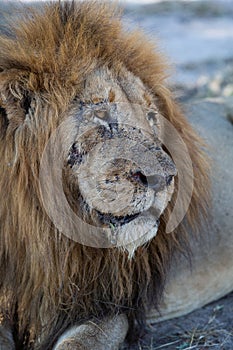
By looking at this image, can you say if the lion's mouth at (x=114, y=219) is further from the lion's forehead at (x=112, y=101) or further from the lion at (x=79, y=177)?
the lion's forehead at (x=112, y=101)

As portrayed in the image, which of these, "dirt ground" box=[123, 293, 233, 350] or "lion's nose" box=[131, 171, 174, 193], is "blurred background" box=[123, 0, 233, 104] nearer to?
"lion's nose" box=[131, 171, 174, 193]

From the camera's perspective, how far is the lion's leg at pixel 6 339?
9.44 ft

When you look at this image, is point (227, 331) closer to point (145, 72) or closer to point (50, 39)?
point (145, 72)

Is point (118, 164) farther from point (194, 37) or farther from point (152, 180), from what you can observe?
point (194, 37)

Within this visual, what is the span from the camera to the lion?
2.59 metres

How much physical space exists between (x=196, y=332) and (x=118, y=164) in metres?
1.12

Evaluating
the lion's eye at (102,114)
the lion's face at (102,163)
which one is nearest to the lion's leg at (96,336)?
the lion's face at (102,163)

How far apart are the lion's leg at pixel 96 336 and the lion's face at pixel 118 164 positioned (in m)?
0.38

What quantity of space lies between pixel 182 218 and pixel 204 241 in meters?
0.61

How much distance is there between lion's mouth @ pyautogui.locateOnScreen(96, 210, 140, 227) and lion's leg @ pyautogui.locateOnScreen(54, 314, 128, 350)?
18.1 inches

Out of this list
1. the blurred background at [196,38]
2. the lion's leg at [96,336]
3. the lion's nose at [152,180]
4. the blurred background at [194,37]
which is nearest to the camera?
the lion's nose at [152,180]

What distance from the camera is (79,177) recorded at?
2.64 meters

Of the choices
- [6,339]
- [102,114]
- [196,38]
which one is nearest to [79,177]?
[102,114]

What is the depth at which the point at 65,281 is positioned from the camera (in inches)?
111
